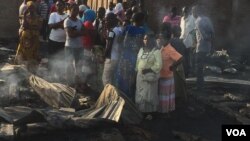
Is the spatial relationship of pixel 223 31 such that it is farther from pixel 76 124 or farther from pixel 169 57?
pixel 76 124

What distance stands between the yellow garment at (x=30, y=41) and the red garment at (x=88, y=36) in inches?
39.5

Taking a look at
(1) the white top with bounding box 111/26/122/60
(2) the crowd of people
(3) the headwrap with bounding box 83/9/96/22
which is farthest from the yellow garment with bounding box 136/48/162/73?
(3) the headwrap with bounding box 83/9/96/22

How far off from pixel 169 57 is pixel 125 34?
883 mm

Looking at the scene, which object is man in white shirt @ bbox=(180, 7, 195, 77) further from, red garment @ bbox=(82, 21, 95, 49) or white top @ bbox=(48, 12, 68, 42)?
white top @ bbox=(48, 12, 68, 42)

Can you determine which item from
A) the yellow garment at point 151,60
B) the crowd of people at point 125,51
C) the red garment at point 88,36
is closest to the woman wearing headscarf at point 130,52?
the crowd of people at point 125,51

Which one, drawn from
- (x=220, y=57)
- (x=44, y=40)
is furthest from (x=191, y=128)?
(x=44, y=40)

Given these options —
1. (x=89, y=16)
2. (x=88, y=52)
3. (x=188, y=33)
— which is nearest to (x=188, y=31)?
(x=188, y=33)

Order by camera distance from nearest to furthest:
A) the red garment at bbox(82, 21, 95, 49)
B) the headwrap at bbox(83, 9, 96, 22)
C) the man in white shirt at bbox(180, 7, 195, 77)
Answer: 1. the red garment at bbox(82, 21, 95, 49)
2. the headwrap at bbox(83, 9, 96, 22)
3. the man in white shirt at bbox(180, 7, 195, 77)

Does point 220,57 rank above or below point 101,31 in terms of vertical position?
below

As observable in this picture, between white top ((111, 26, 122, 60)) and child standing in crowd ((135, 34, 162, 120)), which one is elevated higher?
white top ((111, 26, 122, 60))

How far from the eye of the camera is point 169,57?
8.23 metres

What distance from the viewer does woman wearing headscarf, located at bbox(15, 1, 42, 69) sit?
9562 millimetres

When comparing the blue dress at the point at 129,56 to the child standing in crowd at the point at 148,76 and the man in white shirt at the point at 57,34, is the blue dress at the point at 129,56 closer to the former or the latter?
the child standing in crowd at the point at 148,76

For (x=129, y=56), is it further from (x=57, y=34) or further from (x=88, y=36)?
(x=57, y=34)
